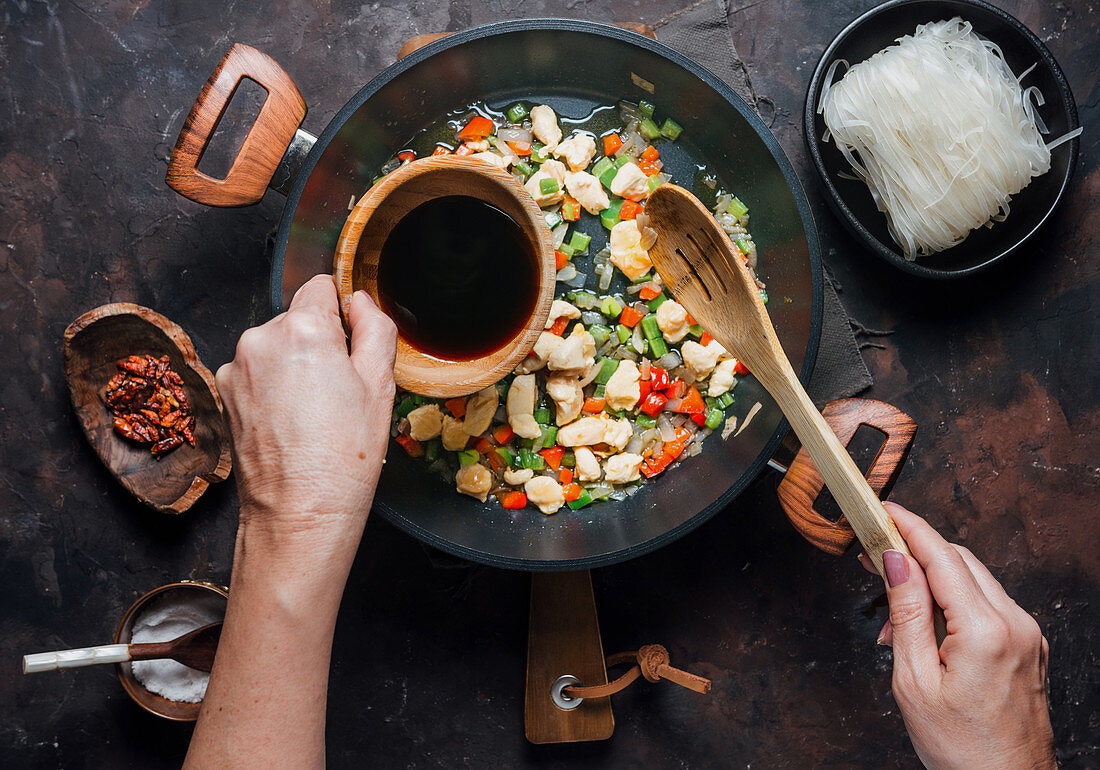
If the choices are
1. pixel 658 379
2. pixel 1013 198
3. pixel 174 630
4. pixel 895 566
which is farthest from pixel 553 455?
pixel 1013 198

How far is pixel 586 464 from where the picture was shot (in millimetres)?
2035

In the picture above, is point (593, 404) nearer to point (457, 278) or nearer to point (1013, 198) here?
point (457, 278)

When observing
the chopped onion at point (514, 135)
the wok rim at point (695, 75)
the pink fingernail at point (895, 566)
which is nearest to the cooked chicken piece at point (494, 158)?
the chopped onion at point (514, 135)

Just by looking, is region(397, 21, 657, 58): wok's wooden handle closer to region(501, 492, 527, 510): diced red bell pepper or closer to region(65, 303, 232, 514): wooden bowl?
region(65, 303, 232, 514): wooden bowl

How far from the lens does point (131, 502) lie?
2.13m

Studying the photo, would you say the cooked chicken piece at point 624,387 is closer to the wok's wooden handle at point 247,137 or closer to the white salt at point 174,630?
the wok's wooden handle at point 247,137

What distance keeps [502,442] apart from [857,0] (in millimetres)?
1742

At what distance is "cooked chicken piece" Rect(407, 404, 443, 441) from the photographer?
200 cm

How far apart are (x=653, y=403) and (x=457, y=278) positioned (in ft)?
2.22

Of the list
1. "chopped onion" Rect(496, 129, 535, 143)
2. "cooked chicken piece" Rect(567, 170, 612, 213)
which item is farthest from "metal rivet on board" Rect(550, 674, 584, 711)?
"chopped onion" Rect(496, 129, 535, 143)

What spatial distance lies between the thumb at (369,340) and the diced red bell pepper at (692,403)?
0.99m

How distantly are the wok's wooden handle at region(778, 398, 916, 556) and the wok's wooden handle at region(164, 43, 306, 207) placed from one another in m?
1.54

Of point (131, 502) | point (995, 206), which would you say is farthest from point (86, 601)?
point (995, 206)

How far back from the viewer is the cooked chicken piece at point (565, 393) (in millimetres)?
2016
